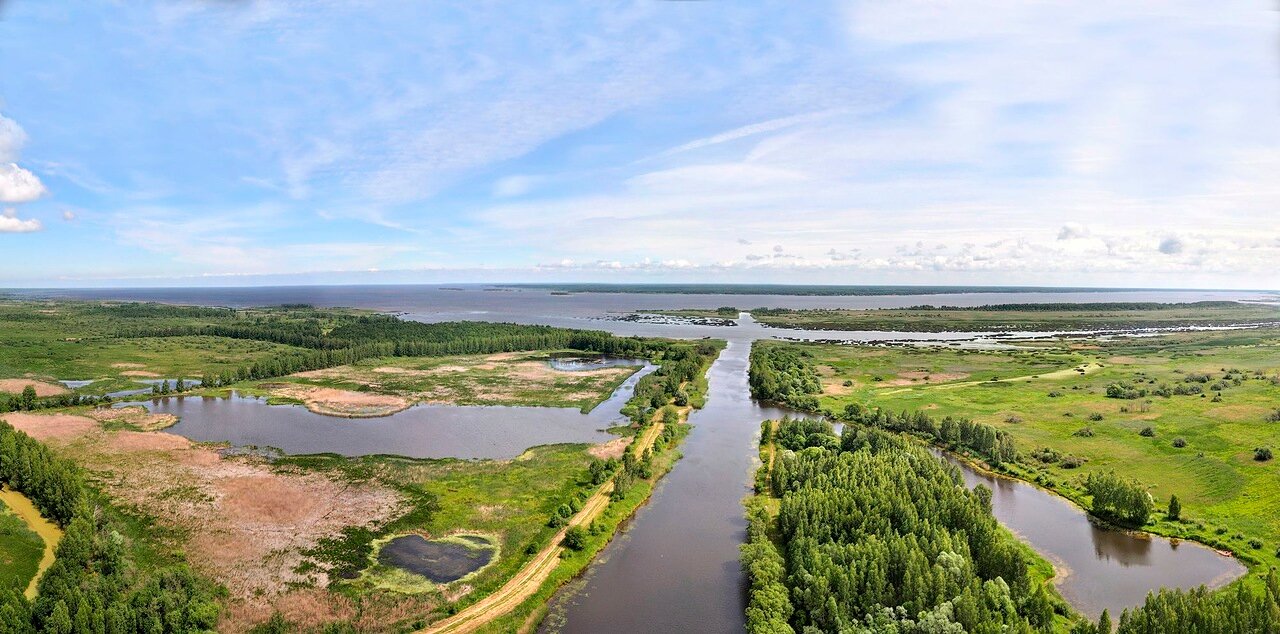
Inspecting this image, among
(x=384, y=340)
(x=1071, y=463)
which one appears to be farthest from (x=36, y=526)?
(x=384, y=340)

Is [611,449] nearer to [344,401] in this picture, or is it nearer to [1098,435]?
[344,401]

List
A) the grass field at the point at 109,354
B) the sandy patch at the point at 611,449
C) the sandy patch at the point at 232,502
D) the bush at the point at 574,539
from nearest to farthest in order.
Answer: the sandy patch at the point at 232,502
the bush at the point at 574,539
the sandy patch at the point at 611,449
the grass field at the point at 109,354

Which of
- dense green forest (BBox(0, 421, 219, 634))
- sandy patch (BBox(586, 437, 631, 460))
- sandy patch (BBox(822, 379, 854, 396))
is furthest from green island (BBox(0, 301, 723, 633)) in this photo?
sandy patch (BBox(822, 379, 854, 396))

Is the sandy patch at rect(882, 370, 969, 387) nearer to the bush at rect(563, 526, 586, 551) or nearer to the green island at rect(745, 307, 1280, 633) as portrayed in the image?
the green island at rect(745, 307, 1280, 633)

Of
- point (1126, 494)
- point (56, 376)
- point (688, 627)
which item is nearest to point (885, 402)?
point (1126, 494)

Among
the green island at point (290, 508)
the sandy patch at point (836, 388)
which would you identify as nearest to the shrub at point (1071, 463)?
the sandy patch at point (836, 388)

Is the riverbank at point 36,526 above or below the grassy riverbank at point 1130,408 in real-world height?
below

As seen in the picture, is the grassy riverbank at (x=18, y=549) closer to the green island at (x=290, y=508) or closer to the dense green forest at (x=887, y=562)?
the green island at (x=290, y=508)
